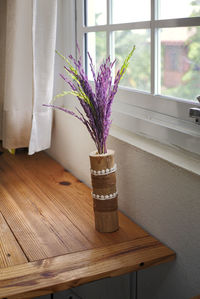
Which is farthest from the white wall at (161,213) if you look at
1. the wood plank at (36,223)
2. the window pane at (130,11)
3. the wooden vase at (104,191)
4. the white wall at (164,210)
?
the window pane at (130,11)

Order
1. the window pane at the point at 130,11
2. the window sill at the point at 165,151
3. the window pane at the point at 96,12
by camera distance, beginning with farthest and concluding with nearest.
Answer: the window pane at the point at 96,12 → the window pane at the point at 130,11 → the window sill at the point at 165,151

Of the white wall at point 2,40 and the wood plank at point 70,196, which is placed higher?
the white wall at point 2,40

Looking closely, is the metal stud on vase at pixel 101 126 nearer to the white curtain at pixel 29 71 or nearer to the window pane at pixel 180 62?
the window pane at pixel 180 62

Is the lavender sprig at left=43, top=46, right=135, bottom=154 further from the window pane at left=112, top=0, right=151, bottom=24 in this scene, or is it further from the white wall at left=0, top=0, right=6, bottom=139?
the white wall at left=0, top=0, right=6, bottom=139

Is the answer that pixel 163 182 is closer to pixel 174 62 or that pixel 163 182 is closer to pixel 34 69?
pixel 174 62

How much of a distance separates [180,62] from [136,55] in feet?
0.99

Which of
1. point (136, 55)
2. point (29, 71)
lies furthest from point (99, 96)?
point (29, 71)

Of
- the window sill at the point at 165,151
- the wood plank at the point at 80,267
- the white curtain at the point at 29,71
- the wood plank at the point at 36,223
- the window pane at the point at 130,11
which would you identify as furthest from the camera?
the white curtain at the point at 29,71

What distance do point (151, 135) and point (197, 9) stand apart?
461mm

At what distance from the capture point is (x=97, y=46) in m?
2.15

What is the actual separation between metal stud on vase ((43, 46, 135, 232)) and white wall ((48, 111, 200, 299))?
0.35ft

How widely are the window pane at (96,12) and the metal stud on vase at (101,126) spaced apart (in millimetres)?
556

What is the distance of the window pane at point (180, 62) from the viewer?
1470 millimetres

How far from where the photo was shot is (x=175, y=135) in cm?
156
